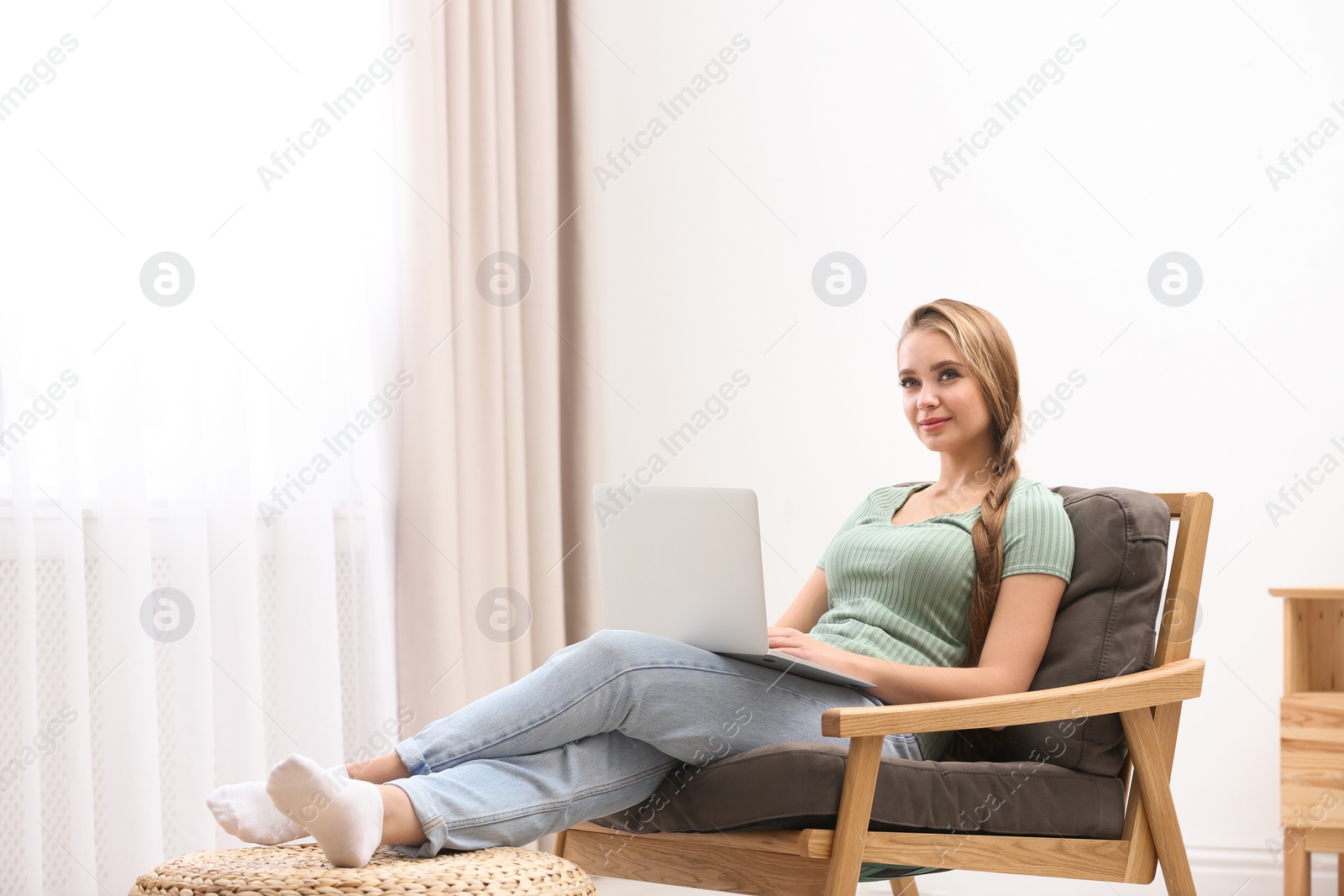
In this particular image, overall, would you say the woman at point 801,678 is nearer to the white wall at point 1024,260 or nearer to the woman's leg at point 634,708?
the woman's leg at point 634,708

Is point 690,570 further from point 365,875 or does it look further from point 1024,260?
point 1024,260

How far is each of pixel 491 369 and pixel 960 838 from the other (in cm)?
160

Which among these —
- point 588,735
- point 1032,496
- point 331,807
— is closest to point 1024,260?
point 1032,496

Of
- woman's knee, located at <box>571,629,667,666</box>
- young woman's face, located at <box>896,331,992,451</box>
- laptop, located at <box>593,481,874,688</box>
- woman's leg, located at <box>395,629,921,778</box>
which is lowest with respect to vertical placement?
woman's leg, located at <box>395,629,921,778</box>

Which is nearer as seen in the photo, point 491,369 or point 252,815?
point 252,815

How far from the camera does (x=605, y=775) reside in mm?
1473

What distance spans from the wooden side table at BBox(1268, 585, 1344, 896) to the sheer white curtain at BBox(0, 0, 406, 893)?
1.70 m

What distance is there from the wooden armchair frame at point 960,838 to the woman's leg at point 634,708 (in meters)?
0.13

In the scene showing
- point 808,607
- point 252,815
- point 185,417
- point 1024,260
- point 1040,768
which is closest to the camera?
point 252,815

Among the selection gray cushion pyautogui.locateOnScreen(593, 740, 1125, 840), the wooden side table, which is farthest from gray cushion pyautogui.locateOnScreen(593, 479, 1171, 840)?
the wooden side table

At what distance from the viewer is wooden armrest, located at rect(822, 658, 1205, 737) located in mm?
1361

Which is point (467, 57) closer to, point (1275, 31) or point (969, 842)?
point (1275, 31)

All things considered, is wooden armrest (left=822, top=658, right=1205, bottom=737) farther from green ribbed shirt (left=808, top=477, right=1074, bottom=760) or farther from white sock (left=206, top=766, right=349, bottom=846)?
white sock (left=206, top=766, right=349, bottom=846)

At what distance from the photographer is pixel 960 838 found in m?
1.50
